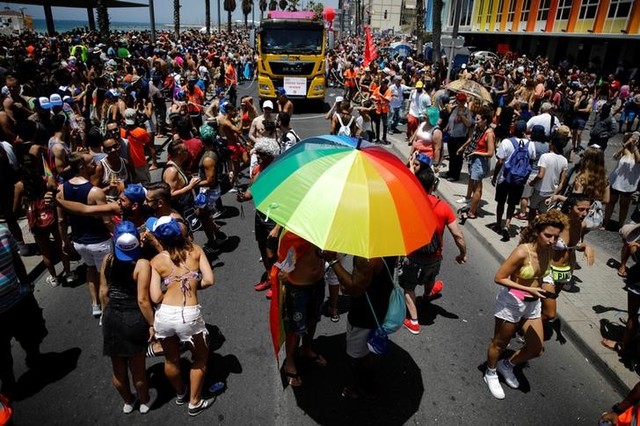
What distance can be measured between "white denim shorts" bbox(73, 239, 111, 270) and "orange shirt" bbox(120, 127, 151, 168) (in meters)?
2.34

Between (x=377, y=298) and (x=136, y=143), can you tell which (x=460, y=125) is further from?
(x=377, y=298)

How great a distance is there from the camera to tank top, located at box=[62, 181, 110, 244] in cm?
420

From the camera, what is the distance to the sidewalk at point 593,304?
4.10 metres

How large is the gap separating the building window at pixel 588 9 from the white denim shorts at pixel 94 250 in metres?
34.6

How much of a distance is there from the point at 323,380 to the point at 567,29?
36737 millimetres

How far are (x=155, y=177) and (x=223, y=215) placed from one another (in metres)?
2.54

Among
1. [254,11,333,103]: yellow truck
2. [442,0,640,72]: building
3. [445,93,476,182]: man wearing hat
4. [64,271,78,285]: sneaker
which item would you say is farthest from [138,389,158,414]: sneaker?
[442,0,640,72]: building

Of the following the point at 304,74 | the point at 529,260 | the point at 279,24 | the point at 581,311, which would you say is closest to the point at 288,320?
the point at 529,260

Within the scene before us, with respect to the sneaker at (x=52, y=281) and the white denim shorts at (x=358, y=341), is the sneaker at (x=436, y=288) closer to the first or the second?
the white denim shorts at (x=358, y=341)

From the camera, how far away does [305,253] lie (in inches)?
132

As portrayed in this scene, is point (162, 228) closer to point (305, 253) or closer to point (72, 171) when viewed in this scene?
point (305, 253)

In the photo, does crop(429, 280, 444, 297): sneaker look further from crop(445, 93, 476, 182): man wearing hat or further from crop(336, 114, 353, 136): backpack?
crop(445, 93, 476, 182): man wearing hat

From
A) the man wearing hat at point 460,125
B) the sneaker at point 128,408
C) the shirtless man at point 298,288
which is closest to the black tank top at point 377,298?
the shirtless man at point 298,288

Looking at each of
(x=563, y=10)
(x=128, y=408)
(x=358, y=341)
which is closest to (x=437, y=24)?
(x=563, y=10)
